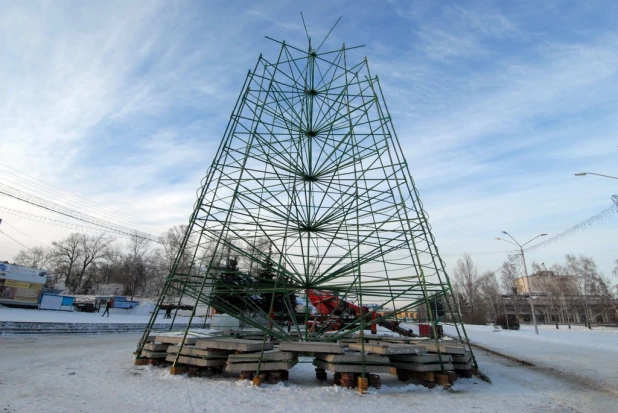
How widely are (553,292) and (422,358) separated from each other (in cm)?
7106

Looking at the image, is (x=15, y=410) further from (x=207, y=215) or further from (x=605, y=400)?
(x=605, y=400)

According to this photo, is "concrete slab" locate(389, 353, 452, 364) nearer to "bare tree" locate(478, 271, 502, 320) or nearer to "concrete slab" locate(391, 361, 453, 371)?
"concrete slab" locate(391, 361, 453, 371)

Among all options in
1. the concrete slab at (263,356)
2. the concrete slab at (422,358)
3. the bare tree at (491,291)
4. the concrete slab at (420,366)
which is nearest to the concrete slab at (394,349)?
the concrete slab at (422,358)

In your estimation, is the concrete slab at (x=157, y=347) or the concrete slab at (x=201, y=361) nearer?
the concrete slab at (x=201, y=361)

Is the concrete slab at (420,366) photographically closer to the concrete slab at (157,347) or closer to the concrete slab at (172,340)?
the concrete slab at (172,340)

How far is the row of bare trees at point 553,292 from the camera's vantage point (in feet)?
186

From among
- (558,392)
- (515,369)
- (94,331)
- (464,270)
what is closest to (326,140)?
(558,392)

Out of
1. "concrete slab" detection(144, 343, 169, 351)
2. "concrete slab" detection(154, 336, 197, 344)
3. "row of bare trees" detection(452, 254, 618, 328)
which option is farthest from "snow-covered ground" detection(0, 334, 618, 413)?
"row of bare trees" detection(452, 254, 618, 328)

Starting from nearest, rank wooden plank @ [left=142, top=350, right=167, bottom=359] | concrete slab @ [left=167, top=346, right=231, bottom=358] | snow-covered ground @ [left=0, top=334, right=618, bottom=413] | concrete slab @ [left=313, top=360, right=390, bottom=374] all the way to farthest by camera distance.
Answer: snow-covered ground @ [left=0, top=334, right=618, bottom=413], concrete slab @ [left=313, top=360, right=390, bottom=374], concrete slab @ [left=167, top=346, right=231, bottom=358], wooden plank @ [left=142, top=350, right=167, bottom=359]

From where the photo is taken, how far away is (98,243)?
80.0m

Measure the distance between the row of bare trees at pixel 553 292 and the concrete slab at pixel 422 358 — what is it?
4938 centimetres

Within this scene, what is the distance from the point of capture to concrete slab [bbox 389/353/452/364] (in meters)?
6.62

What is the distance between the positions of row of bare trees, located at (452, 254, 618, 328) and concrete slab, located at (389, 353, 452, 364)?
49.4 meters

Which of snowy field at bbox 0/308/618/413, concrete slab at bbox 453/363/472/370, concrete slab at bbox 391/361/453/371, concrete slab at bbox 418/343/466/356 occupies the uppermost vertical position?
concrete slab at bbox 418/343/466/356
